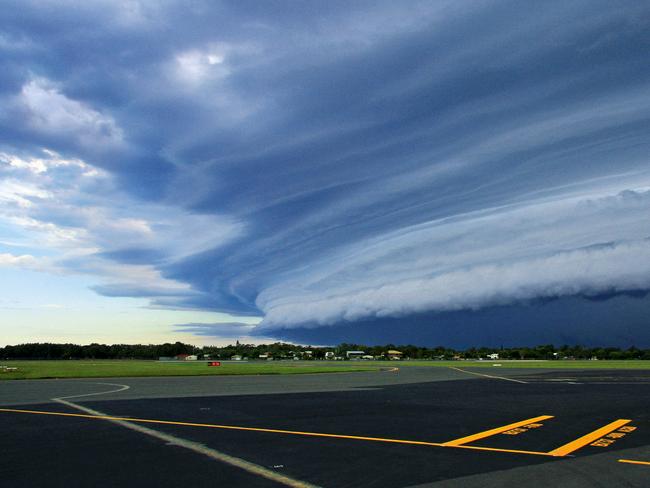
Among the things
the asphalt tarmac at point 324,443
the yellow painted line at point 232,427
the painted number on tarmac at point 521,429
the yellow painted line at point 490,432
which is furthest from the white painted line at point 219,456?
the painted number on tarmac at point 521,429

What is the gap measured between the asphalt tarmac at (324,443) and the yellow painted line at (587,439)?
3 centimetres

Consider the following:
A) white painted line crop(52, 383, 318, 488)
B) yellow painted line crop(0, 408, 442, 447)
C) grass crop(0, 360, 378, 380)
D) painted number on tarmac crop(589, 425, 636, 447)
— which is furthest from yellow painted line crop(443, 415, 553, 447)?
grass crop(0, 360, 378, 380)

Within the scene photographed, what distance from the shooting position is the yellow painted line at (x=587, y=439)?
1216 cm

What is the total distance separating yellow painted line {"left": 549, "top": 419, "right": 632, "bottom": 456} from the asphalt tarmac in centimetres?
3

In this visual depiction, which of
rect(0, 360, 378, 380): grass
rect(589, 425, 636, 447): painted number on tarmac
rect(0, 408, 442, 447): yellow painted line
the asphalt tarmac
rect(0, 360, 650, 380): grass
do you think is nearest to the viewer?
the asphalt tarmac

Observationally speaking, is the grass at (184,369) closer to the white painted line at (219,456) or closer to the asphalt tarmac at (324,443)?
the asphalt tarmac at (324,443)

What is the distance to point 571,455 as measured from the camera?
38.4ft

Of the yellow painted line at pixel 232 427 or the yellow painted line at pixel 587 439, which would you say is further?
the yellow painted line at pixel 232 427

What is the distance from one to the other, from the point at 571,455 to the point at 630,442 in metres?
2.94

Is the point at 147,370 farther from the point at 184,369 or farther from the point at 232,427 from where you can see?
the point at 232,427

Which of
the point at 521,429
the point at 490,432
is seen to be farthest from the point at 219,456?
the point at 521,429

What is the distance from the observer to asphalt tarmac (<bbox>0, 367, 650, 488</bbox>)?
974 cm

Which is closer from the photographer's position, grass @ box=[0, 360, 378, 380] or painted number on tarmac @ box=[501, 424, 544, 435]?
painted number on tarmac @ box=[501, 424, 544, 435]

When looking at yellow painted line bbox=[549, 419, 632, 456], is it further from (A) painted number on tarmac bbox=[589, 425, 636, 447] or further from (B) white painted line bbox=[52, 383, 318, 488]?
(B) white painted line bbox=[52, 383, 318, 488]
